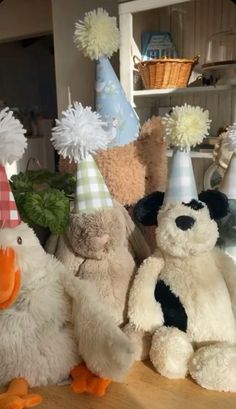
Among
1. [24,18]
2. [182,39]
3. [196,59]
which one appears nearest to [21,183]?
[196,59]

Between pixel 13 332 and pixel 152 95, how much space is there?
69 cm

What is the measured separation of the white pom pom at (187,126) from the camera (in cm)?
55

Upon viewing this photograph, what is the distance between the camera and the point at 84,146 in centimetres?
54

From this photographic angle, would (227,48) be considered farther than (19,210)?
Yes

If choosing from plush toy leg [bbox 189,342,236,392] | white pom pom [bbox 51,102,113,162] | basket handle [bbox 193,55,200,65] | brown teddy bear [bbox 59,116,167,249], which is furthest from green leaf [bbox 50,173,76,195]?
basket handle [bbox 193,55,200,65]

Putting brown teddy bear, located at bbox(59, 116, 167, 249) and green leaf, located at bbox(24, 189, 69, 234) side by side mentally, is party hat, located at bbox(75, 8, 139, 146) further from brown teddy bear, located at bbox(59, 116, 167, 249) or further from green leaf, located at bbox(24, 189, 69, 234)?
green leaf, located at bbox(24, 189, 69, 234)

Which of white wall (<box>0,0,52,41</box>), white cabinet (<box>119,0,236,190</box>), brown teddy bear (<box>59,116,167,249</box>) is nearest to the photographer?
brown teddy bear (<box>59,116,167,249</box>)

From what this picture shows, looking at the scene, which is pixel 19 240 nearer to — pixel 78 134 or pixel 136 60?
pixel 78 134

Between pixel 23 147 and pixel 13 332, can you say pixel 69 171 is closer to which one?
pixel 23 147

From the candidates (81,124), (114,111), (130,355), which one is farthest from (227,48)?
(130,355)

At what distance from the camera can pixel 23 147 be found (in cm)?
51

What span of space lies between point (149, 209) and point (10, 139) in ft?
0.75

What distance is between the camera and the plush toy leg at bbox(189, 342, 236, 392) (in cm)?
48

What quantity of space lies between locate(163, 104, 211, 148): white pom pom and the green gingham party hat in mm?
101
